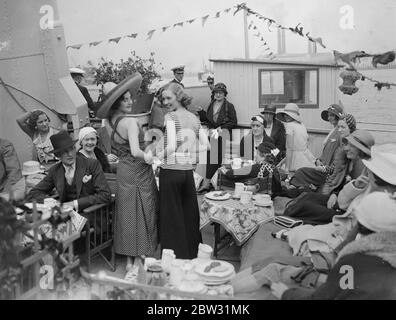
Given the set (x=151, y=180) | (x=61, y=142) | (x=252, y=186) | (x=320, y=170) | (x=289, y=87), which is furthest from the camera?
(x=289, y=87)

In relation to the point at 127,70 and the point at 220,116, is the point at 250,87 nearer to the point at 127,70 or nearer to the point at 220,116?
the point at 220,116

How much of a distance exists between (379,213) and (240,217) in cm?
216

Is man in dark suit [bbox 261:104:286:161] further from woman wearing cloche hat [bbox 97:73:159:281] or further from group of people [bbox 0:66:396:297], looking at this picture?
woman wearing cloche hat [bbox 97:73:159:281]

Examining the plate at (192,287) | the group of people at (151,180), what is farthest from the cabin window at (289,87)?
the plate at (192,287)

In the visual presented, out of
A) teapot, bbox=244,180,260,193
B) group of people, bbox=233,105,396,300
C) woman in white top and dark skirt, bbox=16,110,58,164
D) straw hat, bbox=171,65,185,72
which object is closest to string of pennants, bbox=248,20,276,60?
straw hat, bbox=171,65,185,72

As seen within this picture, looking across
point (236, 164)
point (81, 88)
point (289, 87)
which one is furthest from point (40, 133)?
point (289, 87)

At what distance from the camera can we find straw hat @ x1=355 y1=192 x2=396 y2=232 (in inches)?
102

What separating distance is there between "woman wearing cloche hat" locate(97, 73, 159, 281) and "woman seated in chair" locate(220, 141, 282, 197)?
1441mm

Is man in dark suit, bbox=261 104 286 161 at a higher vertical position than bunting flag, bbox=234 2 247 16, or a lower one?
lower

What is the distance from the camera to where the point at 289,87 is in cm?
884

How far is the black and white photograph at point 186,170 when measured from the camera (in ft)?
8.09
